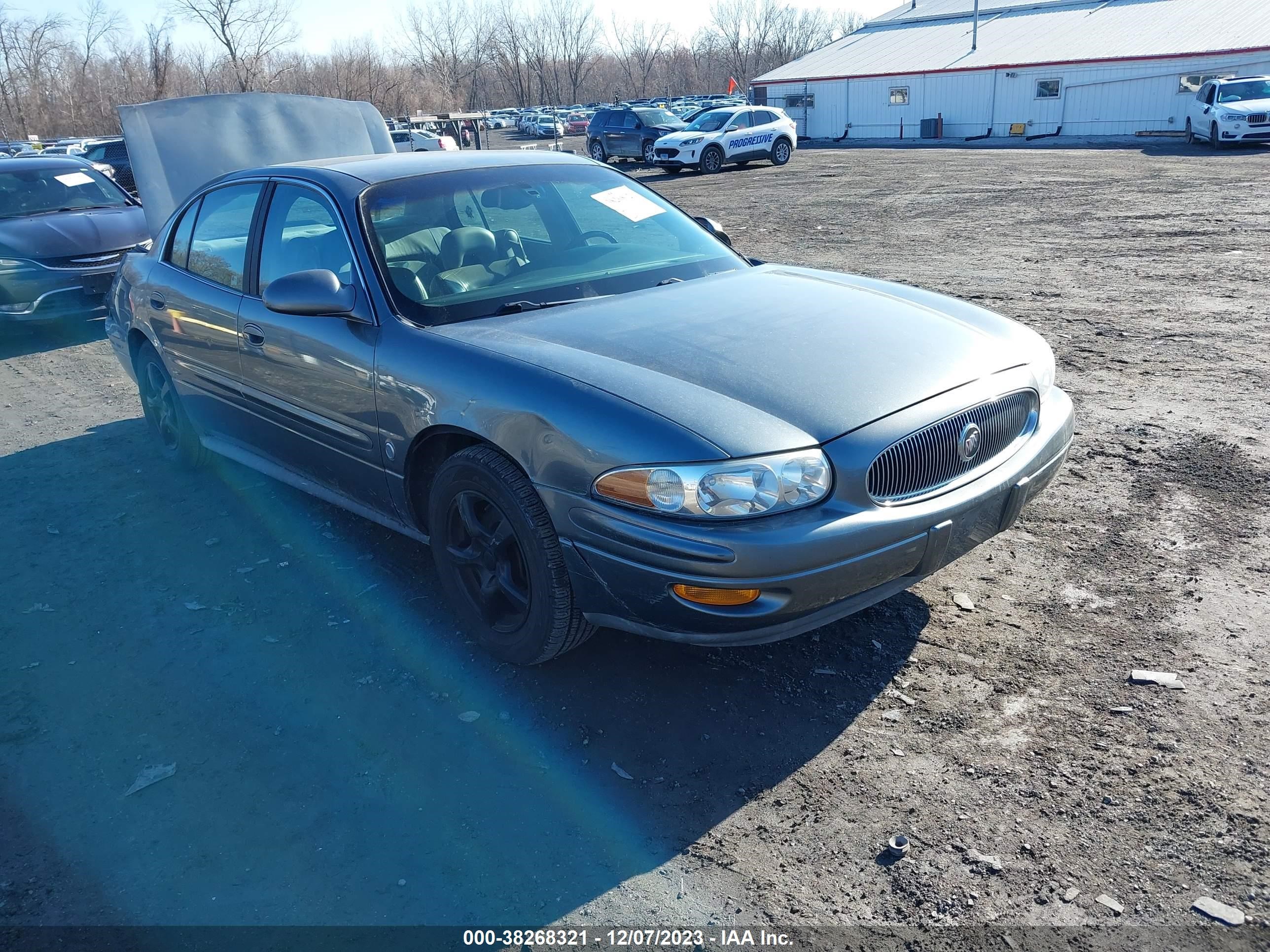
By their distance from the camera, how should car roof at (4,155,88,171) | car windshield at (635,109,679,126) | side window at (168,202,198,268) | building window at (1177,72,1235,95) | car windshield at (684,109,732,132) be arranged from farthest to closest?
building window at (1177,72,1235,95) → car windshield at (635,109,679,126) → car windshield at (684,109,732,132) → car roof at (4,155,88,171) → side window at (168,202,198,268)

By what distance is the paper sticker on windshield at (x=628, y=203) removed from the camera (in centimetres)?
440

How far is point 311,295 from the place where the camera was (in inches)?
139

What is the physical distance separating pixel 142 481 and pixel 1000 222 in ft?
37.2

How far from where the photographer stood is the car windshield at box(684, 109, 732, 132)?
25.5 meters

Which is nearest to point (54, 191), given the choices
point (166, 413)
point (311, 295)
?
point (166, 413)

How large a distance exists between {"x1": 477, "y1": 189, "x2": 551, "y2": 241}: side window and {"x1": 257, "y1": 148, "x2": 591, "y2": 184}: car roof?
0.23 metres

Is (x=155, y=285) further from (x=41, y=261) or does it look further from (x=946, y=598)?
(x=41, y=261)

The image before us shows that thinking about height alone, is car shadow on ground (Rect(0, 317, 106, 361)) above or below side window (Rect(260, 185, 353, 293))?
below

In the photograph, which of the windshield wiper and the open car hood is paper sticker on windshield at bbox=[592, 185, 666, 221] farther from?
the open car hood

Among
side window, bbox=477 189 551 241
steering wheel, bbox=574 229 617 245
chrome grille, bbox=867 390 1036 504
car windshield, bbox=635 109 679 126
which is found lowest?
chrome grille, bbox=867 390 1036 504

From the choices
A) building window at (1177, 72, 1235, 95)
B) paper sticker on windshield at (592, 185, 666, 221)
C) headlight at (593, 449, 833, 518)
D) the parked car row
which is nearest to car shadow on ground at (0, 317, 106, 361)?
paper sticker on windshield at (592, 185, 666, 221)

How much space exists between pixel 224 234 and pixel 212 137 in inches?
202

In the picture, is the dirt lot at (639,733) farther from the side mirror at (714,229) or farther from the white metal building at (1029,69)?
the white metal building at (1029,69)

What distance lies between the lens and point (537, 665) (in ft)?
11.1
